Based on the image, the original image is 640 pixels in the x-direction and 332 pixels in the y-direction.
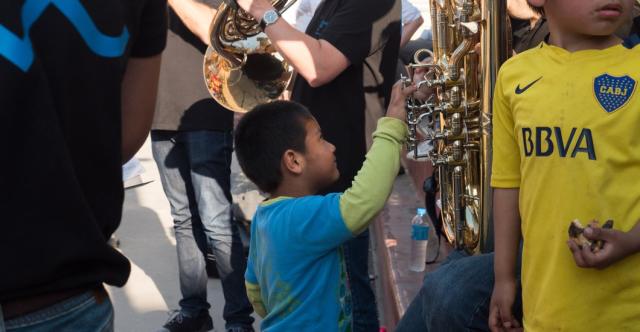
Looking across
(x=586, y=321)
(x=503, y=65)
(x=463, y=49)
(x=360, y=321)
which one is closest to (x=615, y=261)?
(x=586, y=321)

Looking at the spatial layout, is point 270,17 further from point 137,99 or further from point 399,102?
point 137,99

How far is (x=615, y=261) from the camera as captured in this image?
72.2 inches

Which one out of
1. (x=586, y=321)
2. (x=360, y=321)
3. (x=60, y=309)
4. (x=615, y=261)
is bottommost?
(x=360, y=321)

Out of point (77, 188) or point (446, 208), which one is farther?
point (446, 208)

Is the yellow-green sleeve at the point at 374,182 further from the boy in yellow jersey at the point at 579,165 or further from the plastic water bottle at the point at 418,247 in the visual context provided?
the plastic water bottle at the point at 418,247

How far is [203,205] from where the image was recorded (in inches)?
Result: 163

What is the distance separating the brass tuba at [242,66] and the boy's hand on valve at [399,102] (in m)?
1.14

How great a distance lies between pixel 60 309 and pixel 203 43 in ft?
8.65

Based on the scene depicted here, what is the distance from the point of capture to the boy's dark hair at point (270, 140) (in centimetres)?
262

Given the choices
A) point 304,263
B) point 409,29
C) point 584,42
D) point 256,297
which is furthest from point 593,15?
point 409,29

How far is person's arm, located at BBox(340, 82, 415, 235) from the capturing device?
2449 millimetres

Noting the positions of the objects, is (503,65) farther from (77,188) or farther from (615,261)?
(77,188)

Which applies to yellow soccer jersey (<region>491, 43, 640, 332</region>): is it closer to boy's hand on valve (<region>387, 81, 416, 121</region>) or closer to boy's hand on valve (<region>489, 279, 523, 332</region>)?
boy's hand on valve (<region>489, 279, 523, 332</region>)

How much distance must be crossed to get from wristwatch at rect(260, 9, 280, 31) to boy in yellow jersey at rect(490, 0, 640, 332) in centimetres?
121
